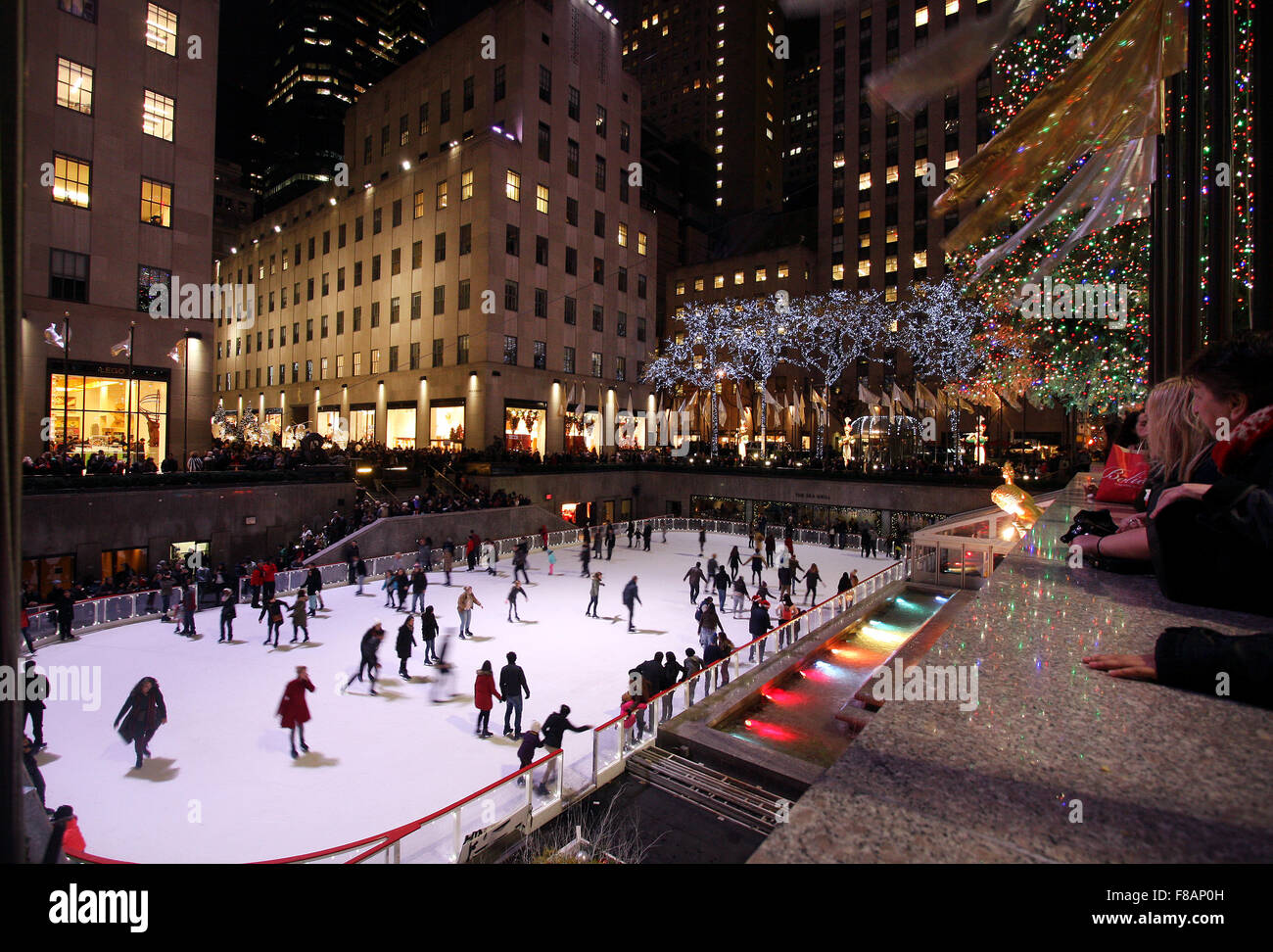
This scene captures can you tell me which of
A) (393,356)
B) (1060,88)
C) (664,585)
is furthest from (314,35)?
(1060,88)

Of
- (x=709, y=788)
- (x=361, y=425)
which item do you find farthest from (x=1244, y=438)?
(x=361, y=425)

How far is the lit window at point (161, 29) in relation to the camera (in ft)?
78.6

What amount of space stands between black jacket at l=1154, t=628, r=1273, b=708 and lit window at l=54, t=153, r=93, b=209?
3175cm

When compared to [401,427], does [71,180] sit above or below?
above

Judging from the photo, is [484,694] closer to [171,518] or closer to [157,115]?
[171,518]

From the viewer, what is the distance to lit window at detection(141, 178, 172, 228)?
24047 mm

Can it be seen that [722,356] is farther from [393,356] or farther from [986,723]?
[986,723]

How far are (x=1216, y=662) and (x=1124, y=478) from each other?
595cm

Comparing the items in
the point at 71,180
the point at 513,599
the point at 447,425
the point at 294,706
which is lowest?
the point at 294,706

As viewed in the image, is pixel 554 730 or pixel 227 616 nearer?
pixel 554 730

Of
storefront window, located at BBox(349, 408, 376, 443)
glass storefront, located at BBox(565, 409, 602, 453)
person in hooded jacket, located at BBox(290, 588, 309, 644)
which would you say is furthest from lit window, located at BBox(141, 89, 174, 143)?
glass storefront, located at BBox(565, 409, 602, 453)

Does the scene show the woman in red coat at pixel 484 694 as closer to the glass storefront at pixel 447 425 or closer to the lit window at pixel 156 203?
the lit window at pixel 156 203

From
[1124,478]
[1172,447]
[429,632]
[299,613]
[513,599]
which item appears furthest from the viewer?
[513,599]

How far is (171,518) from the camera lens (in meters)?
19.0
